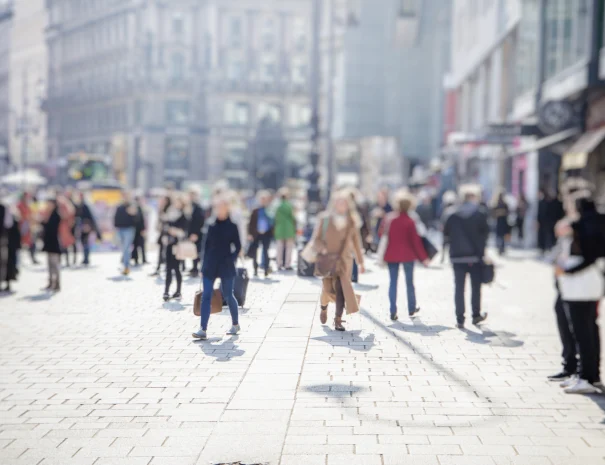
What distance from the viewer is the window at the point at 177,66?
78.3 m

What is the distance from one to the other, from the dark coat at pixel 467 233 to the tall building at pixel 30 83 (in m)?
84.3

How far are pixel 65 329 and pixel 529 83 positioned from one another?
2453 centimetres

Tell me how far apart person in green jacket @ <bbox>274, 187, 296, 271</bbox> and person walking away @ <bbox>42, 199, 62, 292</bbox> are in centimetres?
409

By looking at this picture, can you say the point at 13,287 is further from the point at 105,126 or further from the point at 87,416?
the point at 105,126

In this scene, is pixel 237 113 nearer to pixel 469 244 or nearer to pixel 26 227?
pixel 26 227

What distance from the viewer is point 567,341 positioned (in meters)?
7.71

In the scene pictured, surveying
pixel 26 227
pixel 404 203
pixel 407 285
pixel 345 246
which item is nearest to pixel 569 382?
pixel 345 246

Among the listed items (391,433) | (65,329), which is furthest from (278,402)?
(65,329)

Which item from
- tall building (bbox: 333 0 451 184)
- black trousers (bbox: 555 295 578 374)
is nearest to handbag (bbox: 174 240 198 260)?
black trousers (bbox: 555 295 578 374)

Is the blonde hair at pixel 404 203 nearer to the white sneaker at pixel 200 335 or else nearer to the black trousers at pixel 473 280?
the black trousers at pixel 473 280

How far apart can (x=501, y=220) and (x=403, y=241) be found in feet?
43.4

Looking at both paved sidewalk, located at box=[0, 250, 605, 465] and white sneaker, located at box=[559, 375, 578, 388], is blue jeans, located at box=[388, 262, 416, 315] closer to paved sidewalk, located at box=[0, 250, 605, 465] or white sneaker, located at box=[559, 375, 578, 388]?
paved sidewalk, located at box=[0, 250, 605, 465]

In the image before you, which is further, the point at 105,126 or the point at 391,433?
the point at 105,126

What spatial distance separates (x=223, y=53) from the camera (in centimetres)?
8075
